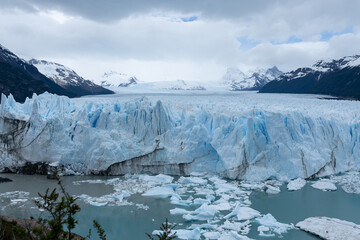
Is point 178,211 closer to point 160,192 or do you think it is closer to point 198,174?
point 160,192

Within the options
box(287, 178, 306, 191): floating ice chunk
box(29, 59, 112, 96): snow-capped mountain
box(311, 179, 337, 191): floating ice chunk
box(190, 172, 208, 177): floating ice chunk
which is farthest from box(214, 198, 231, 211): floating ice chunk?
box(29, 59, 112, 96): snow-capped mountain

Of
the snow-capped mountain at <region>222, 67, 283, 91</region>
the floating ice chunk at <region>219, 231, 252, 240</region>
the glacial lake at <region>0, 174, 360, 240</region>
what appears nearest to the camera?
the floating ice chunk at <region>219, 231, 252, 240</region>

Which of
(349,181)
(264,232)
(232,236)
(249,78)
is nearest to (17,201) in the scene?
(232,236)

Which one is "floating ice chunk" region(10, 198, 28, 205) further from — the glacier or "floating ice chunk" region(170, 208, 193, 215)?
"floating ice chunk" region(170, 208, 193, 215)

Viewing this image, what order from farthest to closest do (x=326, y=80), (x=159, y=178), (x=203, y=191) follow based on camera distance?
(x=326, y=80) < (x=159, y=178) < (x=203, y=191)

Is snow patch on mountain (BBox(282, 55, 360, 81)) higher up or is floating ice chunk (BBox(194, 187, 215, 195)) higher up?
snow patch on mountain (BBox(282, 55, 360, 81))

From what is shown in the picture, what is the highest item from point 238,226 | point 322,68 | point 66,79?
point 322,68

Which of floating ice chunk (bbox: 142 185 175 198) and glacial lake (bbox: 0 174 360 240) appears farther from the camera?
floating ice chunk (bbox: 142 185 175 198)

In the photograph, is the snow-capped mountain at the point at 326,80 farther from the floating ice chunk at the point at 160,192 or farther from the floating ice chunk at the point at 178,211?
the floating ice chunk at the point at 178,211
